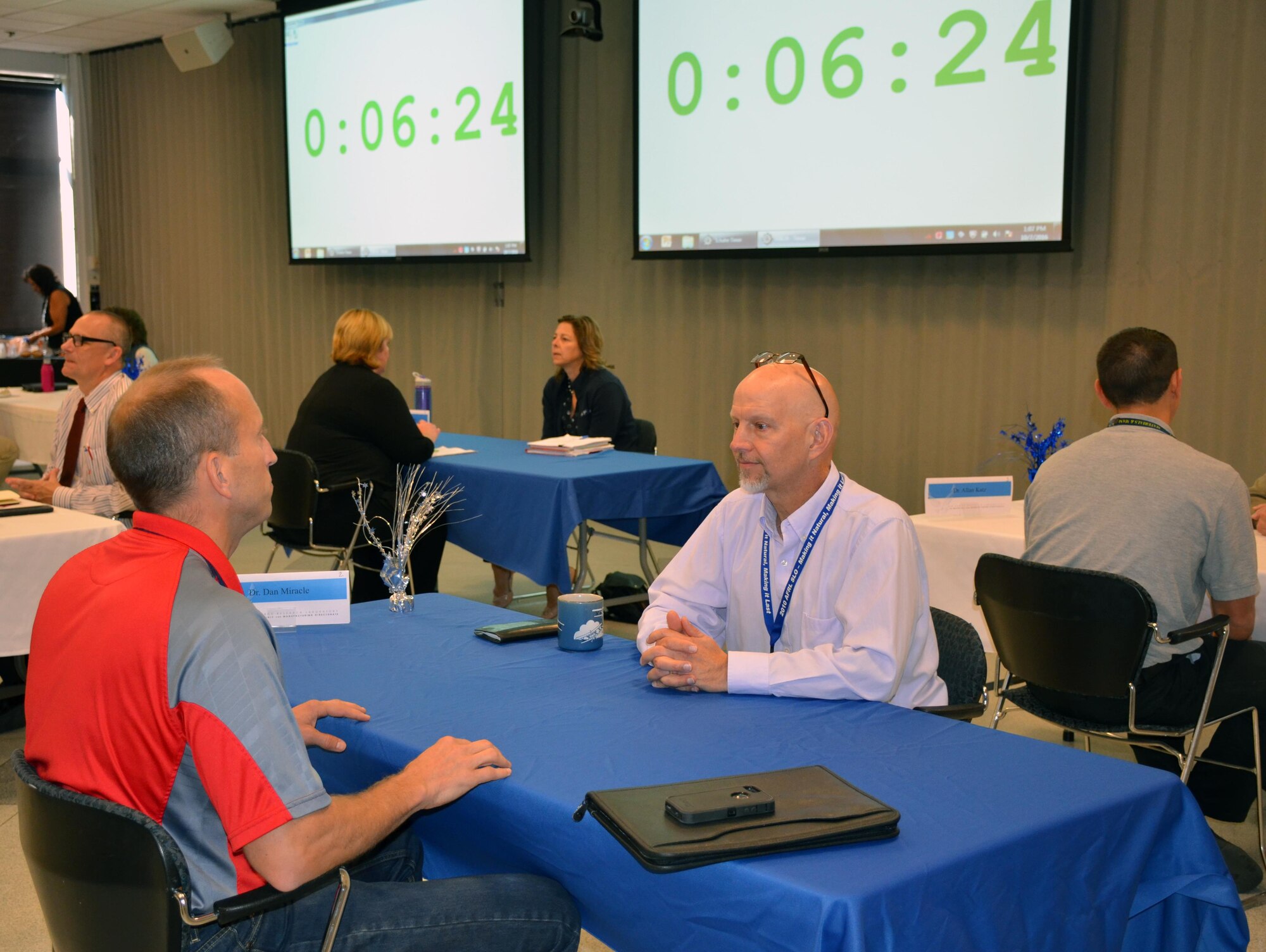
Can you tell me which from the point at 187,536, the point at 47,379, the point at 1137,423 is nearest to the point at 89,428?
the point at 187,536

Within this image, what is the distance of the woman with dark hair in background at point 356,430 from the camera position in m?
4.59

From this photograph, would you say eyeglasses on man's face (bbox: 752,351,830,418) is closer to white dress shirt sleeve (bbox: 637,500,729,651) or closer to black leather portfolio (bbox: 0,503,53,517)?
white dress shirt sleeve (bbox: 637,500,729,651)

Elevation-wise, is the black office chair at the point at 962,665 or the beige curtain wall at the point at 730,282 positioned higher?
the beige curtain wall at the point at 730,282

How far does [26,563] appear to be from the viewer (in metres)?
3.18

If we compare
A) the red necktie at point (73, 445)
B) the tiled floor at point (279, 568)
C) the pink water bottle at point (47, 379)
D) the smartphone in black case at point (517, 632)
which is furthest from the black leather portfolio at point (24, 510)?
the pink water bottle at point (47, 379)

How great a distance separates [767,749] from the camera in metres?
1.58

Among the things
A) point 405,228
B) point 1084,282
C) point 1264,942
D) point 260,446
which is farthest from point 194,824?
point 405,228

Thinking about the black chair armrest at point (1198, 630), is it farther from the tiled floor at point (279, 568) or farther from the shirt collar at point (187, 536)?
the shirt collar at point (187, 536)

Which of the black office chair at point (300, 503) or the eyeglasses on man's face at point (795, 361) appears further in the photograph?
the black office chair at point (300, 503)

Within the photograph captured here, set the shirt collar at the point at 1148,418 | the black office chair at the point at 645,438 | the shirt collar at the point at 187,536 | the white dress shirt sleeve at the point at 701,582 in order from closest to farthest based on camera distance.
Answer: the shirt collar at the point at 187,536
the white dress shirt sleeve at the point at 701,582
the shirt collar at the point at 1148,418
the black office chair at the point at 645,438

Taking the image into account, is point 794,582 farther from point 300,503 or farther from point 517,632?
point 300,503

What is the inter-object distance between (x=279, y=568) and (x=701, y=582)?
4470 millimetres

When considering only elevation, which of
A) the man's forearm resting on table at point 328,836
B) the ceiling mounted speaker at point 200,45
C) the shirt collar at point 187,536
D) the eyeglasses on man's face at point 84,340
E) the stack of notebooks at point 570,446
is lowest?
the man's forearm resting on table at point 328,836

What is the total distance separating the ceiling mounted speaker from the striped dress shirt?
536 cm
